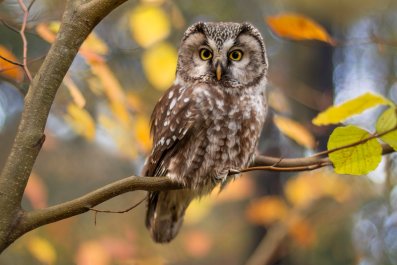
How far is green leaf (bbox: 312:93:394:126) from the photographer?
1.22 metres

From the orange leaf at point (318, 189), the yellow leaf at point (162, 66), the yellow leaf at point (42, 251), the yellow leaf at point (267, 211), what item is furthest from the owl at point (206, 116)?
the yellow leaf at point (267, 211)

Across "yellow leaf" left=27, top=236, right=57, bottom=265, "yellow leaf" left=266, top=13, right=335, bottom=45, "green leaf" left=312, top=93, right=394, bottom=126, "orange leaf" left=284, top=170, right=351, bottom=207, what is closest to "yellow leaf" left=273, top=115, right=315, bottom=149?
"yellow leaf" left=266, top=13, right=335, bottom=45

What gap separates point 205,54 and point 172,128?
0.51 metres

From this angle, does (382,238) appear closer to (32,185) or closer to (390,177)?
(390,177)

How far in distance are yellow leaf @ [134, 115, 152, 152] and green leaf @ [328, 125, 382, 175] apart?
6.72 feet

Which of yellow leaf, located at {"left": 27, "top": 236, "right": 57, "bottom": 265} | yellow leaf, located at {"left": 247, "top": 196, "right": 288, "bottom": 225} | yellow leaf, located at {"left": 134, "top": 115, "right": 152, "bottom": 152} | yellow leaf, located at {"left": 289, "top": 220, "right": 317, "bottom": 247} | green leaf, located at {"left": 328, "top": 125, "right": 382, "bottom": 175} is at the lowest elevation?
yellow leaf, located at {"left": 289, "top": 220, "right": 317, "bottom": 247}

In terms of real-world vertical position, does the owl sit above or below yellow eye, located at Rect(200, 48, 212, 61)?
below

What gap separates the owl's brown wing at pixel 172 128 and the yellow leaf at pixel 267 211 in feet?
9.65

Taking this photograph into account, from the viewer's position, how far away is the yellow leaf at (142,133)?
3666mm

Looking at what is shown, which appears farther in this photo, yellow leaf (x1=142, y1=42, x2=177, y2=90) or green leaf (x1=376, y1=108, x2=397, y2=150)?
yellow leaf (x1=142, y1=42, x2=177, y2=90)

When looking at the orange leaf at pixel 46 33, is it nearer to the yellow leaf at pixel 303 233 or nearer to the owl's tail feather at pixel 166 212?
the owl's tail feather at pixel 166 212

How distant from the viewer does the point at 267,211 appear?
5734mm

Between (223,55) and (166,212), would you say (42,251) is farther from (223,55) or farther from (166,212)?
(223,55)

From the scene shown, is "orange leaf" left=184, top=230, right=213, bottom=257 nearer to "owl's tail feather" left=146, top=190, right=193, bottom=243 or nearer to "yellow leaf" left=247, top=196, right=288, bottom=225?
"yellow leaf" left=247, top=196, right=288, bottom=225
